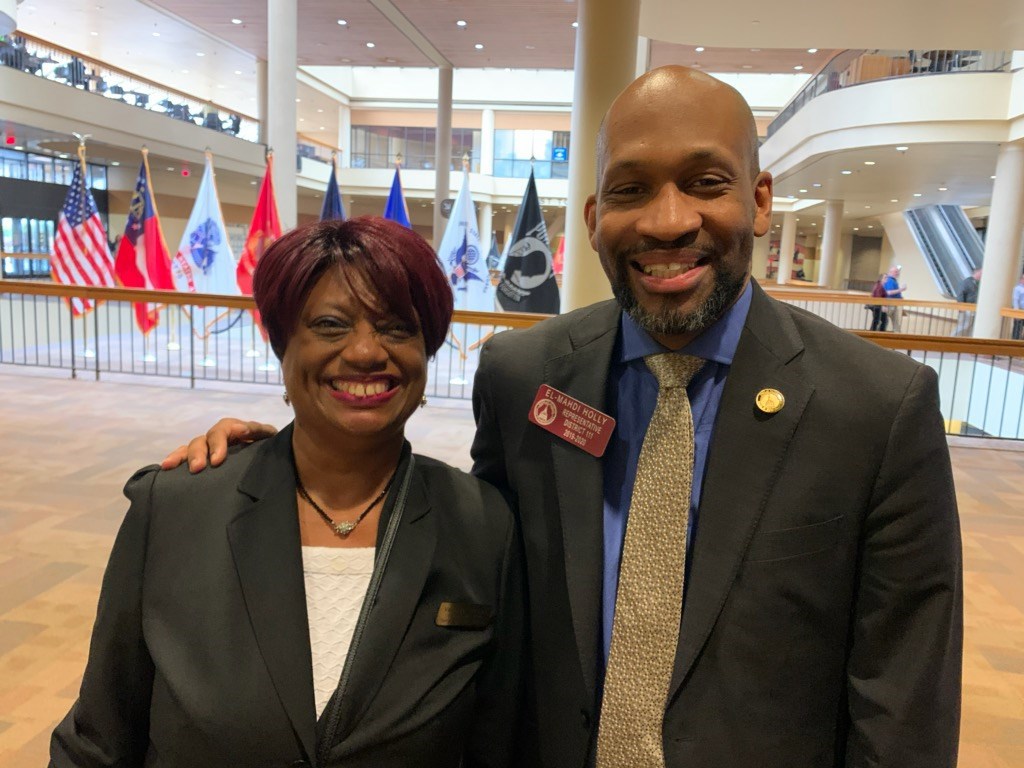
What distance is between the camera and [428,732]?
4.18ft

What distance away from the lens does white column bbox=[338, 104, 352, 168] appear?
31469 mm

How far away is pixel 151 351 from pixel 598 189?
33.1 ft

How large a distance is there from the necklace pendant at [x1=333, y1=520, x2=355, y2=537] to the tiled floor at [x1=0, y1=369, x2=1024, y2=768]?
1.81 meters

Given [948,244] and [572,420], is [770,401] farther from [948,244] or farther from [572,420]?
[948,244]

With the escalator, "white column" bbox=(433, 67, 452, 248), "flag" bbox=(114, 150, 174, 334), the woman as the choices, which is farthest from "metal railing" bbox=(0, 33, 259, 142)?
the escalator

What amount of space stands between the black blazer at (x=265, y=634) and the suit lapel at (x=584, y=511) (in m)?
0.13

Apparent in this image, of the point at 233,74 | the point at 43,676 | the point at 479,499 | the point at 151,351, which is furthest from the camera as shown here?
the point at 233,74

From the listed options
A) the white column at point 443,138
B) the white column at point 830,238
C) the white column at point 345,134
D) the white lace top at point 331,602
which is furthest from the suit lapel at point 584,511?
the white column at point 345,134

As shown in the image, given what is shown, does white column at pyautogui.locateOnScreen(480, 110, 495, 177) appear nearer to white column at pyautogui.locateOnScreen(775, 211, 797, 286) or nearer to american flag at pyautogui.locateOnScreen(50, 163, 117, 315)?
white column at pyautogui.locateOnScreen(775, 211, 797, 286)

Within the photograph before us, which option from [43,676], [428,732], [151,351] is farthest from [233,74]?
[428,732]

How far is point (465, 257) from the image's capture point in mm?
10172

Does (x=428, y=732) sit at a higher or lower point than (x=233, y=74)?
lower

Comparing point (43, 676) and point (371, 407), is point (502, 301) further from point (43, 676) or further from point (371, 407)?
point (371, 407)

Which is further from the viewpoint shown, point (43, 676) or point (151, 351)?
point (151, 351)
